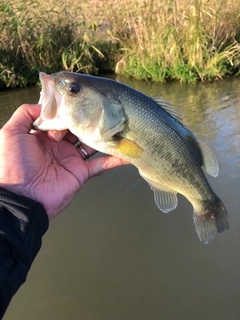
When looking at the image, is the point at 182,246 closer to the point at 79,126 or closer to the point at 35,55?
the point at 79,126

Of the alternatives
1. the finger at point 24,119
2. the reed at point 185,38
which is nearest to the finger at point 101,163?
the finger at point 24,119

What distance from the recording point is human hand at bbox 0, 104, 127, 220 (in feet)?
7.76

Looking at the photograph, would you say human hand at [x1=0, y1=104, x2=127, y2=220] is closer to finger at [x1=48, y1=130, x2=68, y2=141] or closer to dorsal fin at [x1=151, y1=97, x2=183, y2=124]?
finger at [x1=48, y1=130, x2=68, y2=141]

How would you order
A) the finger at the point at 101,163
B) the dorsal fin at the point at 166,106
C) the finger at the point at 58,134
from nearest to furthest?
the dorsal fin at the point at 166,106, the finger at the point at 58,134, the finger at the point at 101,163

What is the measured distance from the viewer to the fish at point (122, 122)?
2.32 metres

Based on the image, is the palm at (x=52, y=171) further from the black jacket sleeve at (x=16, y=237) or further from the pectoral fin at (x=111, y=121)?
the pectoral fin at (x=111, y=121)

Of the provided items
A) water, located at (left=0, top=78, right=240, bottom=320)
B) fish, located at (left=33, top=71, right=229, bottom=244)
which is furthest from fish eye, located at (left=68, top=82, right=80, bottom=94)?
water, located at (left=0, top=78, right=240, bottom=320)

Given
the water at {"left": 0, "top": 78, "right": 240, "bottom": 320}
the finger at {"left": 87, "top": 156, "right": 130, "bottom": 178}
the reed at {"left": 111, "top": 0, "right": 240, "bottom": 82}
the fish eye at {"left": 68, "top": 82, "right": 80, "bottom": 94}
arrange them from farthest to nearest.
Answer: the reed at {"left": 111, "top": 0, "right": 240, "bottom": 82}, the water at {"left": 0, "top": 78, "right": 240, "bottom": 320}, the finger at {"left": 87, "top": 156, "right": 130, "bottom": 178}, the fish eye at {"left": 68, "top": 82, "right": 80, "bottom": 94}

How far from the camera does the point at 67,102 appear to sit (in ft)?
7.66

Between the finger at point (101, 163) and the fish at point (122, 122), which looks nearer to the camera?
the fish at point (122, 122)

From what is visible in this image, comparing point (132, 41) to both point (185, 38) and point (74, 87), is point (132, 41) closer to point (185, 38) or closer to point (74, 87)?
point (185, 38)

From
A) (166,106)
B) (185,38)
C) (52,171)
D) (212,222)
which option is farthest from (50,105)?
(185,38)

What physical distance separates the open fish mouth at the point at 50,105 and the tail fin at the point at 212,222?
126 centimetres

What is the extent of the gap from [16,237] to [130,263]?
168 cm
